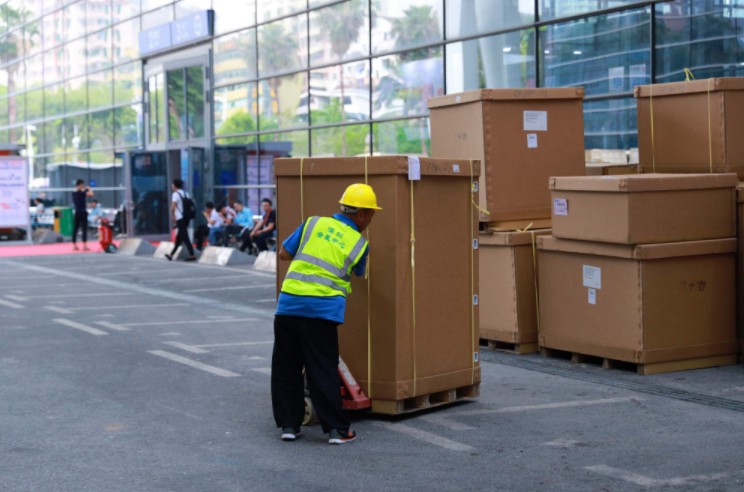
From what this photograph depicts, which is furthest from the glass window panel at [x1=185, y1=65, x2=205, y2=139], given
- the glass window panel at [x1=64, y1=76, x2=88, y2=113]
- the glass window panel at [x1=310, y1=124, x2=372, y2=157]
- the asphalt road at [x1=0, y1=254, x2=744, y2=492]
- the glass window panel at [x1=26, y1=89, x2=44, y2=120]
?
the asphalt road at [x1=0, y1=254, x2=744, y2=492]

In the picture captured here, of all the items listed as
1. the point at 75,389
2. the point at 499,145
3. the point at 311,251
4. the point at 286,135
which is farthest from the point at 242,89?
the point at 311,251

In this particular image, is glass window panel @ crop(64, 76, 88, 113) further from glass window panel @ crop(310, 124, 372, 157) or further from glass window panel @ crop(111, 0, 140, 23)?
glass window panel @ crop(310, 124, 372, 157)

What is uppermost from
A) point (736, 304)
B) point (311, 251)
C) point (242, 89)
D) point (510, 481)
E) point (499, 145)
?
point (242, 89)

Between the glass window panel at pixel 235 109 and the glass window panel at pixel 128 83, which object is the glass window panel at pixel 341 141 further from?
the glass window panel at pixel 128 83

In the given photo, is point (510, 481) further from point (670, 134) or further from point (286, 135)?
point (286, 135)

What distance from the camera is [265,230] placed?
2305 cm

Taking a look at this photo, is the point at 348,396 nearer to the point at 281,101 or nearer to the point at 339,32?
the point at 339,32

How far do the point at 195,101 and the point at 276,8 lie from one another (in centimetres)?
526

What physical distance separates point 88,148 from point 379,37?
20.1 metres

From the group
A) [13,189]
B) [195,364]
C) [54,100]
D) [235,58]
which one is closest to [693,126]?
[195,364]

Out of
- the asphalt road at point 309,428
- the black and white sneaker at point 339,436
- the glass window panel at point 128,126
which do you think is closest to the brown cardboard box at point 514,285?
the asphalt road at point 309,428

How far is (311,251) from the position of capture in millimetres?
7535

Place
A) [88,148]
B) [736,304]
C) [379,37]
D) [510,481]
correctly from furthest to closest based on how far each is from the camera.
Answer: [88,148] → [379,37] → [736,304] → [510,481]

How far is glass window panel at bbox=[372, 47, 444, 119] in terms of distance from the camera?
2138 cm
